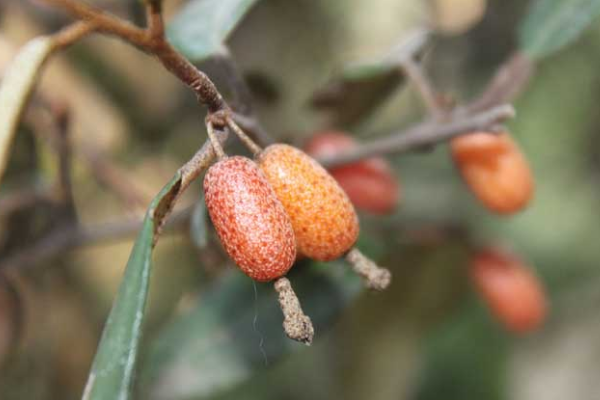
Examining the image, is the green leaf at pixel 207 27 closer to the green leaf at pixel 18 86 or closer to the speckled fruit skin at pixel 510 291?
the green leaf at pixel 18 86

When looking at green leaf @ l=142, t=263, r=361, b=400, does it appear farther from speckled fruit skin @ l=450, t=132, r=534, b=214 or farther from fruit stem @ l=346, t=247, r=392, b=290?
fruit stem @ l=346, t=247, r=392, b=290

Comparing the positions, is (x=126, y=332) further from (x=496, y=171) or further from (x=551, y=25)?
(x=551, y=25)

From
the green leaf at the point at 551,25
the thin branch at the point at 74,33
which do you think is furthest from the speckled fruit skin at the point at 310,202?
the green leaf at the point at 551,25

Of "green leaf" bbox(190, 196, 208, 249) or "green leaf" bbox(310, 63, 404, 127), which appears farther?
"green leaf" bbox(310, 63, 404, 127)

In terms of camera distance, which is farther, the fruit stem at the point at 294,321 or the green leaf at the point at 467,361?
the green leaf at the point at 467,361

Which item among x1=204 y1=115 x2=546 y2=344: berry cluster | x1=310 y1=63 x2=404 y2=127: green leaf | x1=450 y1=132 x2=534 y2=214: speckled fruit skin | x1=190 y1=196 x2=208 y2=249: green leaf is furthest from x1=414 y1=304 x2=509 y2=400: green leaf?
x1=204 y1=115 x2=546 y2=344: berry cluster

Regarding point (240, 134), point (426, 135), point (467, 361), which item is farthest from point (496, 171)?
point (467, 361)
